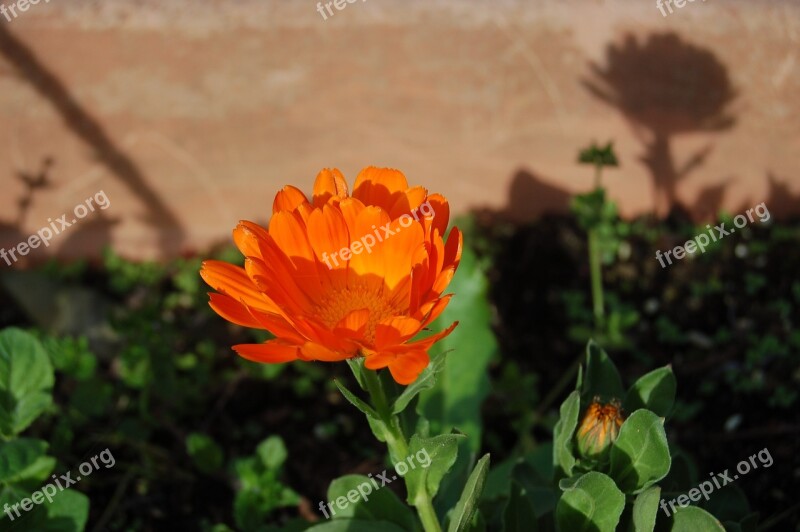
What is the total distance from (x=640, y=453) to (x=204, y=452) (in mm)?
1076

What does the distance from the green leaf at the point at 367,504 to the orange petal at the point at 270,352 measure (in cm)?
54

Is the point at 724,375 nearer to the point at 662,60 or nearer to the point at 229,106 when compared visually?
the point at 662,60

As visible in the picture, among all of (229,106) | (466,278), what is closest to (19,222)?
(229,106)

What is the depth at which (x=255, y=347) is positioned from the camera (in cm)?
105

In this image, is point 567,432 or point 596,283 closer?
point 567,432

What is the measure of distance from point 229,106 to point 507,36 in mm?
856

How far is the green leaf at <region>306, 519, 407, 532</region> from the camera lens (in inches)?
55.2

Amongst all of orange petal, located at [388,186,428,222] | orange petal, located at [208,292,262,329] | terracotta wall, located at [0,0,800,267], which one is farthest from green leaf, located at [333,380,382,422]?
terracotta wall, located at [0,0,800,267]

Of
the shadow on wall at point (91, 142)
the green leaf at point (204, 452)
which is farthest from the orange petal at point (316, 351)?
the shadow on wall at point (91, 142)

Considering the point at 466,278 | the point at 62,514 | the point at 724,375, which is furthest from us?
the point at 724,375

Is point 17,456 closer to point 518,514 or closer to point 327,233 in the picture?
point 327,233

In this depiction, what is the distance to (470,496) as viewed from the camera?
1209mm

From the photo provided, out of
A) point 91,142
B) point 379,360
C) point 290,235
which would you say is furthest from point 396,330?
point 91,142

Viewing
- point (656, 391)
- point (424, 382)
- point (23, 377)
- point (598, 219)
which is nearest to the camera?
point (424, 382)
